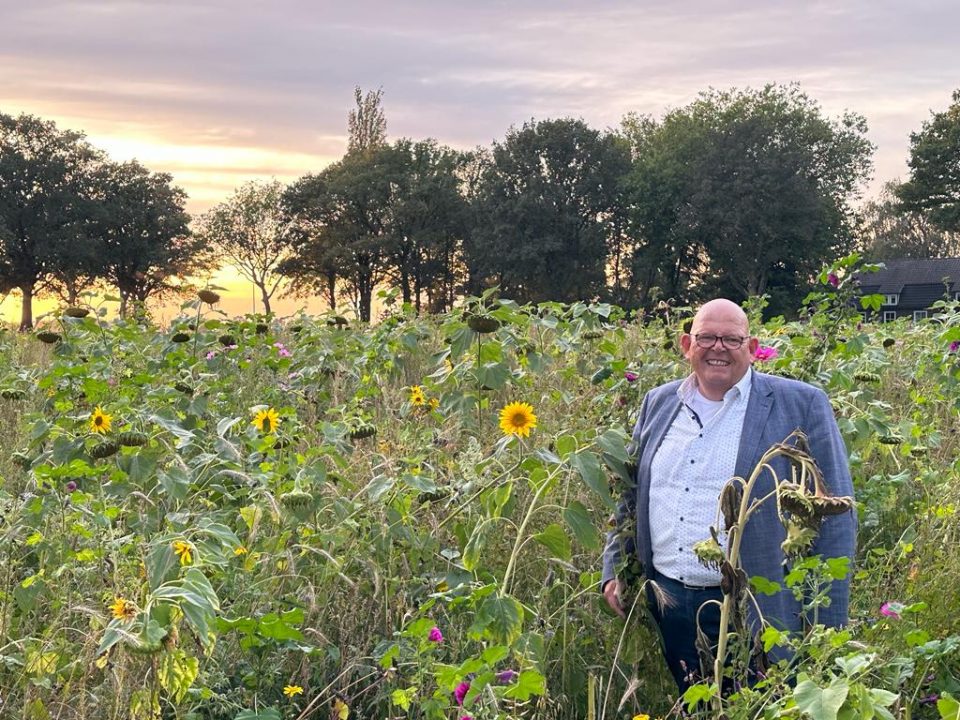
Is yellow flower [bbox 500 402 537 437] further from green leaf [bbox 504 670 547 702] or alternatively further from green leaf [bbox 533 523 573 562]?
green leaf [bbox 504 670 547 702]

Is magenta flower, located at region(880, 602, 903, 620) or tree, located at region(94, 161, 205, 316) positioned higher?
tree, located at region(94, 161, 205, 316)

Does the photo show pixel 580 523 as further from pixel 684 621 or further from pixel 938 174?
pixel 938 174

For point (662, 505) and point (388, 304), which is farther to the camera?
point (388, 304)

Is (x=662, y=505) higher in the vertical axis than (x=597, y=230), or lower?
lower

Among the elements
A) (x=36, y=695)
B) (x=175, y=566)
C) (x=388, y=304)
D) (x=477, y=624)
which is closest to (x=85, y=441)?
(x=36, y=695)

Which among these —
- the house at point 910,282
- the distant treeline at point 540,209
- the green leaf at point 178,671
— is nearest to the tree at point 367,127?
the distant treeline at point 540,209

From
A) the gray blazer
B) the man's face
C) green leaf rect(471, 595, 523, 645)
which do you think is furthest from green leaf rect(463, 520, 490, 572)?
the man's face

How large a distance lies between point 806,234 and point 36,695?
43446 millimetres

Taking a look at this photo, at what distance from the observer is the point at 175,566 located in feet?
8.84

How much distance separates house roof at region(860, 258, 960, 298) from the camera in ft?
196

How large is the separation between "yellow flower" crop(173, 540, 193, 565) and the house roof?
59540 mm

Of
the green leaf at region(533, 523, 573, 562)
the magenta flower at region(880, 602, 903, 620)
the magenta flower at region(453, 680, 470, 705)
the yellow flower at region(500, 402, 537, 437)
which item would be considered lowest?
the magenta flower at region(453, 680, 470, 705)

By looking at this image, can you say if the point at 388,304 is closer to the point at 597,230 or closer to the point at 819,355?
the point at 819,355

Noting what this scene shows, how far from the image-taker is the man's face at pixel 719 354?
3.51 m
